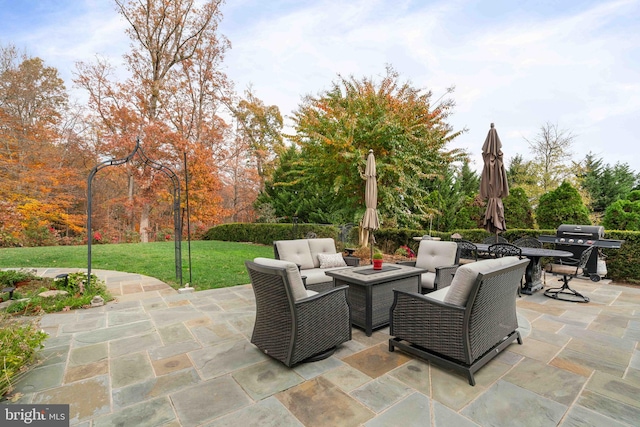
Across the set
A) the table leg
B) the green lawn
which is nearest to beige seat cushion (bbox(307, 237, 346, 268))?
the green lawn

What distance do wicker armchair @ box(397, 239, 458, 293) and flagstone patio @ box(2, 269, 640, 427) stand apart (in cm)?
99

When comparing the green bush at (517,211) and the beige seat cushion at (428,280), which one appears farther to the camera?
the green bush at (517,211)

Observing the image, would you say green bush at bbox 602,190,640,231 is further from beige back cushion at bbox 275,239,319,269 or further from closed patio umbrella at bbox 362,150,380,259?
beige back cushion at bbox 275,239,319,269

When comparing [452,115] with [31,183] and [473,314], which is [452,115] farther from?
[31,183]

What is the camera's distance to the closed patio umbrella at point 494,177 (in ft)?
14.2

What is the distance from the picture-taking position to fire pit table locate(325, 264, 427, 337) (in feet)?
10.0

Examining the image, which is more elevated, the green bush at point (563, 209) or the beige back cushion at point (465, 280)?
the green bush at point (563, 209)

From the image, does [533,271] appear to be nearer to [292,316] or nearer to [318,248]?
[318,248]

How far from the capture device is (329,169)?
7820mm

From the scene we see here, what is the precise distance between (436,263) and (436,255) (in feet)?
0.41

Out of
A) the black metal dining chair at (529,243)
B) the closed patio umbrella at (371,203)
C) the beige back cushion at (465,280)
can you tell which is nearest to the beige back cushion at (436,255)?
the closed patio umbrella at (371,203)

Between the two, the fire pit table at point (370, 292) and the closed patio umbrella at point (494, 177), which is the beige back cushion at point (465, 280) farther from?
the closed patio umbrella at point (494, 177)

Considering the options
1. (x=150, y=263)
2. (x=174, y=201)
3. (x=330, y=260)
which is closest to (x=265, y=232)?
(x=150, y=263)

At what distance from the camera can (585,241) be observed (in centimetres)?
532
